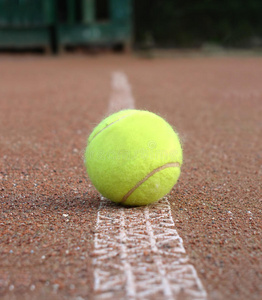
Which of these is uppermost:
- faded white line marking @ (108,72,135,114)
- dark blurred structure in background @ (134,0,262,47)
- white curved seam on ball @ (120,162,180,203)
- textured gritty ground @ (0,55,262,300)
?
white curved seam on ball @ (120,162,180,203)

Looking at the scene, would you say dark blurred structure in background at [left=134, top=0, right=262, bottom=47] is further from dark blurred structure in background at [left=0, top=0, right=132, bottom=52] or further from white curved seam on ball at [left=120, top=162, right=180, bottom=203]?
white curved seam on ball at [left=120, top=162, right=180, bottom=203]

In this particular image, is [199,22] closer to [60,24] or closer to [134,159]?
[60,24]

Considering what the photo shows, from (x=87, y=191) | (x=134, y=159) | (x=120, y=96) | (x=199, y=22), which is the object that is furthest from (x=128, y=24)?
(x=134, y=159)

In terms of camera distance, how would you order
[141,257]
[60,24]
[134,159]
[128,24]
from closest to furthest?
[141,257]
[134,159]
[60,24]
[128,24]

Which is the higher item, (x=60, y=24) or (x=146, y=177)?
(x=146, y=177)

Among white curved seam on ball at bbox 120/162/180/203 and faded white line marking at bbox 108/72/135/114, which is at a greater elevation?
white curved seam on ball at bbox 120/162/180/203

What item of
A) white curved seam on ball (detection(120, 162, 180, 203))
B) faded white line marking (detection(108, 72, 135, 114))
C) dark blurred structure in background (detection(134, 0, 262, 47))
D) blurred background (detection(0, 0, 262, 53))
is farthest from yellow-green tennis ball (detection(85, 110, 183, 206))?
dark blurred structure in background (detection(134, 0, 262, 47))
